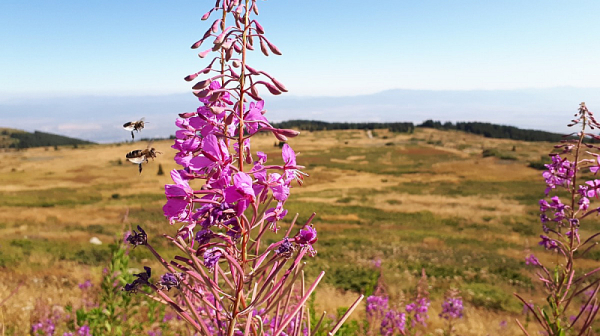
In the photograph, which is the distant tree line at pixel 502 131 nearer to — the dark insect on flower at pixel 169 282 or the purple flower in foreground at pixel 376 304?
the purple flower in foreground at pixel 376 304

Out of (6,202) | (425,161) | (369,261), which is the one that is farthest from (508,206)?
(6,202)

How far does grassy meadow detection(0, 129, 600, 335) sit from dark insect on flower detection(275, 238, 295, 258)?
252 centimetres

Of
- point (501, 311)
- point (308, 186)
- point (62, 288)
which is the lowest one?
point (308, 186)

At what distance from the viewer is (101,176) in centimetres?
7331

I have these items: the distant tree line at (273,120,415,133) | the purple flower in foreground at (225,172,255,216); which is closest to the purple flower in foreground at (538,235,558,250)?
the purple flower in foreground at (225,172,255,216)

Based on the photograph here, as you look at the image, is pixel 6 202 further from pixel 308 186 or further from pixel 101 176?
pixel 308 186

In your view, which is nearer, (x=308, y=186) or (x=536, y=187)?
(x=536, y=187)

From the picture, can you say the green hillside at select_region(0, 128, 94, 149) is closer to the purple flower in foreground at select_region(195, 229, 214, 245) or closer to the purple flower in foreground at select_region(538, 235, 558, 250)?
the purple flower in foreground at select_region(538, 235, 558, 250)

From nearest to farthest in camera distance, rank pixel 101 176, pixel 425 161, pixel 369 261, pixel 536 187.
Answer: pixel 369 261 → pixel 536 187 → pixel 101 176 → pixel 425 161

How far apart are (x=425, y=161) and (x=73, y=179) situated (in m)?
78.6

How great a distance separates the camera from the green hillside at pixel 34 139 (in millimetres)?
155850

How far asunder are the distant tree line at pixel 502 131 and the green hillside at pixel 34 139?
158 metres

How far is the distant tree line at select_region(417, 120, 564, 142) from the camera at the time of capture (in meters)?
142

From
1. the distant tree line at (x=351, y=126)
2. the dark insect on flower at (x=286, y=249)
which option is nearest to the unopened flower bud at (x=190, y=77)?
the dark insect on flower at (x=286, y=249)
